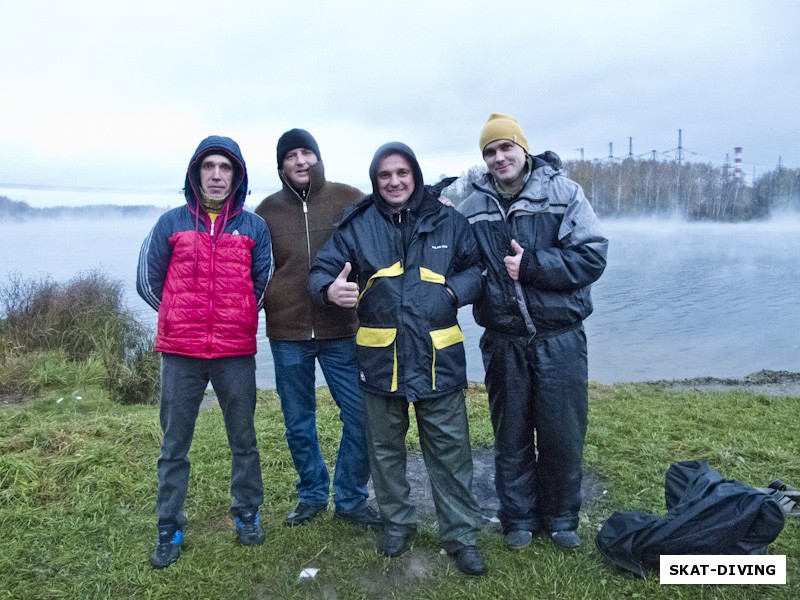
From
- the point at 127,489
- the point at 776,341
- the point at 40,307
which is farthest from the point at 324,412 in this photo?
the point at 776,341

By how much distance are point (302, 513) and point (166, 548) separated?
80 cm

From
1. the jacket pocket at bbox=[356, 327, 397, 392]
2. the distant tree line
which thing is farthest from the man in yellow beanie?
the distant tree line

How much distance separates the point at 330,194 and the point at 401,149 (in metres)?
0.66

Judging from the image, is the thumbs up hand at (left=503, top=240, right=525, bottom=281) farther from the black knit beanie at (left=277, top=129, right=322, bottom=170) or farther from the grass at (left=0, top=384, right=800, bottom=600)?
the grass at (left=0, top=384, right=800, bottom=600)

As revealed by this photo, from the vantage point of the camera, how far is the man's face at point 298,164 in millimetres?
3549

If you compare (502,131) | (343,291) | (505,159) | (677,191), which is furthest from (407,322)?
(677,191)

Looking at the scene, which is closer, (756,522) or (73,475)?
(756,522)

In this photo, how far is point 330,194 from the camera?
3.69 metres

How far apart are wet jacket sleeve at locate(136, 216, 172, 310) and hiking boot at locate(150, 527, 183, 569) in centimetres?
133

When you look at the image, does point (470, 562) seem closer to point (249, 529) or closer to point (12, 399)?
point (249, 529)

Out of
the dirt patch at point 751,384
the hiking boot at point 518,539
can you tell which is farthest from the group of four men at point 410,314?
the dirt patch at point 751,384

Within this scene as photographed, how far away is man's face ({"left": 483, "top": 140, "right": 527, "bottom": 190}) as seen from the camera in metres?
3.32

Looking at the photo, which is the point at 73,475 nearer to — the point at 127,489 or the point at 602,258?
the point at 127,489

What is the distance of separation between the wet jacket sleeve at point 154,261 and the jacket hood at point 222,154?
0.70 ft
